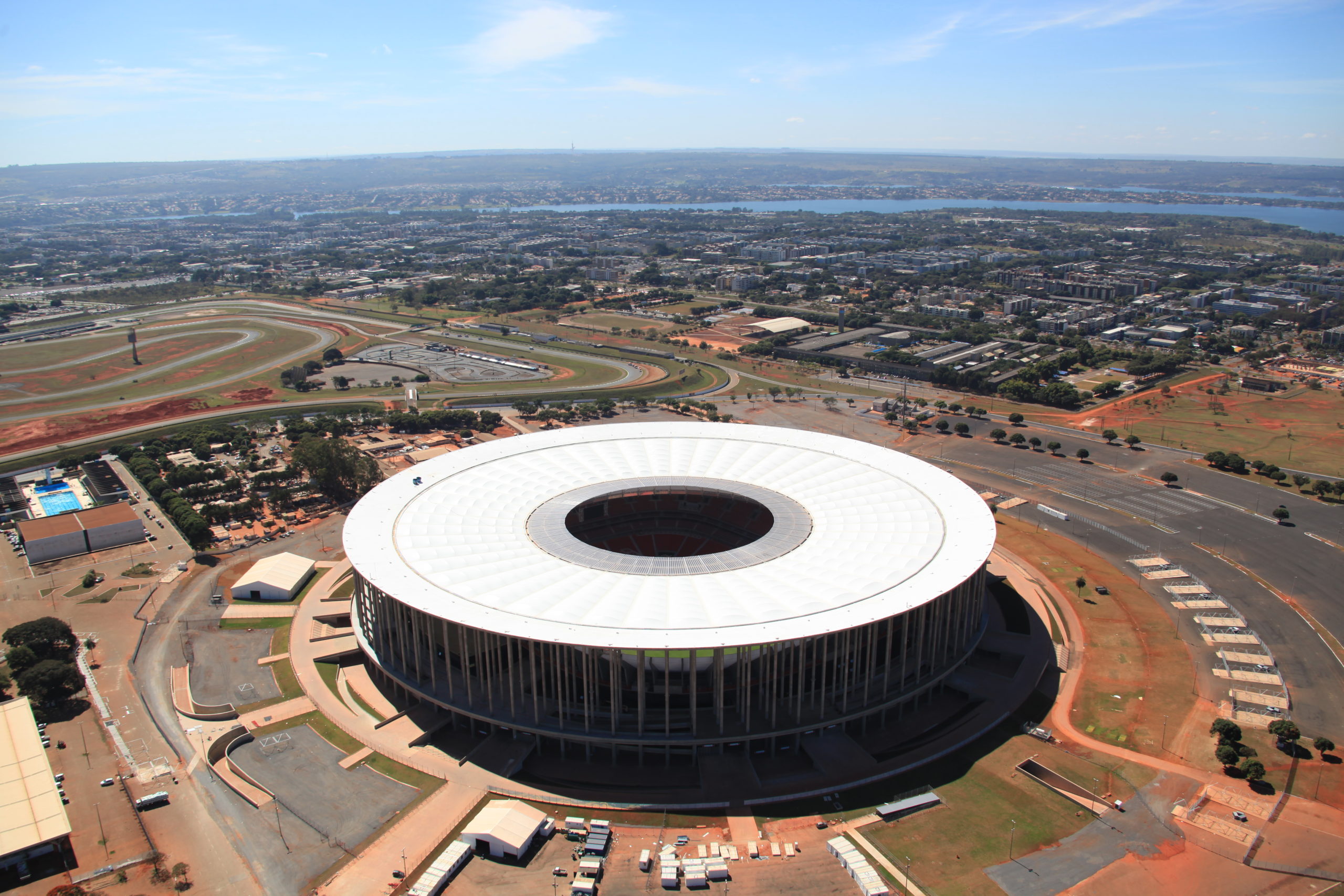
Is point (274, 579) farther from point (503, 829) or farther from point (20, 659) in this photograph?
point (503, 829)

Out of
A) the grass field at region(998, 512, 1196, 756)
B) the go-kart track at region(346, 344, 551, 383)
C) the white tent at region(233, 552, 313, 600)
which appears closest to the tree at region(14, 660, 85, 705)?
the white tent at region(233, 552, 313, 600)

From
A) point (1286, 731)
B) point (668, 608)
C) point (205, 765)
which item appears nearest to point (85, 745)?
point (205, 765)

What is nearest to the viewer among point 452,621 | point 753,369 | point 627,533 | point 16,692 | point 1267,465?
point 452,621

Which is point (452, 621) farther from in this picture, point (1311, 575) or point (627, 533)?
point (1311, 575)

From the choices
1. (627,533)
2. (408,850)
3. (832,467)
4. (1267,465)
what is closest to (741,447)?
(832,467)

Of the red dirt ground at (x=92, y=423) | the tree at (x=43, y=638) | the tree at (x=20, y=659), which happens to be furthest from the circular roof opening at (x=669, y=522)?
the red dirt ground at (x=92, y=423)

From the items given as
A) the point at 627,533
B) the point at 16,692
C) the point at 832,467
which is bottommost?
the point at 16,692

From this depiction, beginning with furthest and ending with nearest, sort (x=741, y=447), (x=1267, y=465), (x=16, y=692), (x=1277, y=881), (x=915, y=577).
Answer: (x=1267, y=465) < (x=741, y=447) < (x=16, y=692) < (x=915, y=577) < (x=1277, y=881)
